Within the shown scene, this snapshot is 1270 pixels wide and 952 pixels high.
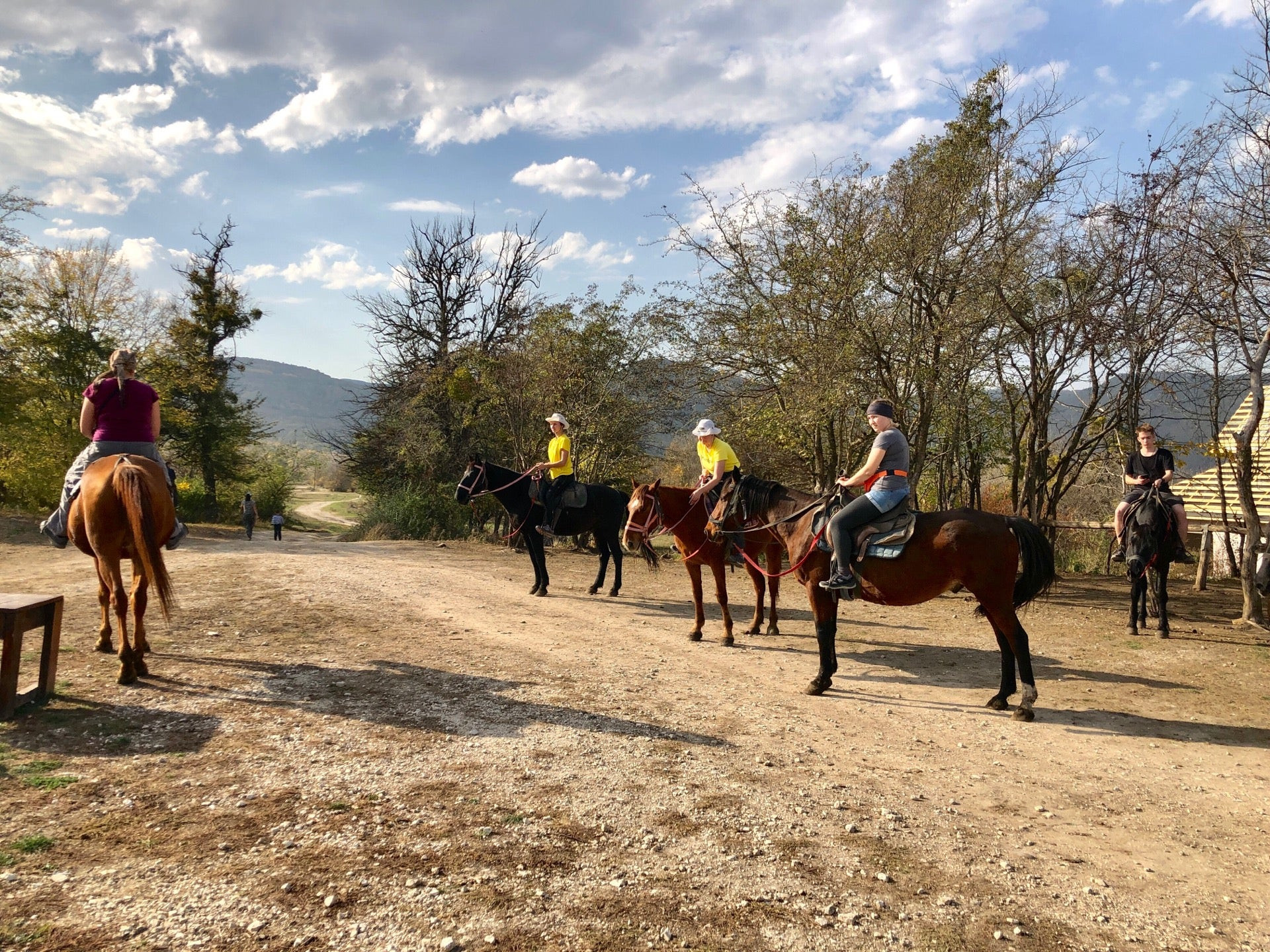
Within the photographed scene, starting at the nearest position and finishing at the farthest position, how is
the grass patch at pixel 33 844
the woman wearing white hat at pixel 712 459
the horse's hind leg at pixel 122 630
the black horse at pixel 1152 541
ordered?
the grass patch at pixel 33 844 < the horse's hind leg at pixel 122 630 < the woman wearing white hat at pixel 712 459 < the black horse at pixel 1152 541

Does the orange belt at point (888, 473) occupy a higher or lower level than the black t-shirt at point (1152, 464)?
lower

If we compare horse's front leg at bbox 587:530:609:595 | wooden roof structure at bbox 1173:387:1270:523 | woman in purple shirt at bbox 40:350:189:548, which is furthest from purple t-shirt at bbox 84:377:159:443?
wooden roof structure at bbox 1173:387:1270:523

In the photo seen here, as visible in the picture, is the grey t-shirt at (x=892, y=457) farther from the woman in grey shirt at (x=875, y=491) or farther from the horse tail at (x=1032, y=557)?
the horse tail at (x=1032, y=557)

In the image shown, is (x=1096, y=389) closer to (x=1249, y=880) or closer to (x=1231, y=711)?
(x=1231, y=711)

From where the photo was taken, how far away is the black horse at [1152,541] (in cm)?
957

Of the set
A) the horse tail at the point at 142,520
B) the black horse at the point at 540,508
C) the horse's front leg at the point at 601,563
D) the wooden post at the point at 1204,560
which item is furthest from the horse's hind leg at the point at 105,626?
the wooden post at the point at 1204,560

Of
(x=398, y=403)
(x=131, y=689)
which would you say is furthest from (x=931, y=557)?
(x=398, y=403)

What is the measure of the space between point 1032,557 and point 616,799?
173 inches

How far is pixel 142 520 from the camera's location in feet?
19.5

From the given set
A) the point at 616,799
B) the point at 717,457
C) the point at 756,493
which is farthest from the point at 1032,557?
the point at 616,799

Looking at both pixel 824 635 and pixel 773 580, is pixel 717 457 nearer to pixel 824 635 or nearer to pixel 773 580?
pixel 773 580

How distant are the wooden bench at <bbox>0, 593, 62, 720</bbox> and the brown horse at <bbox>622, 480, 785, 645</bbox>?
233 inches

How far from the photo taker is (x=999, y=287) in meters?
11.2

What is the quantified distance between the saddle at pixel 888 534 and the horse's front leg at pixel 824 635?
0.59 metres
